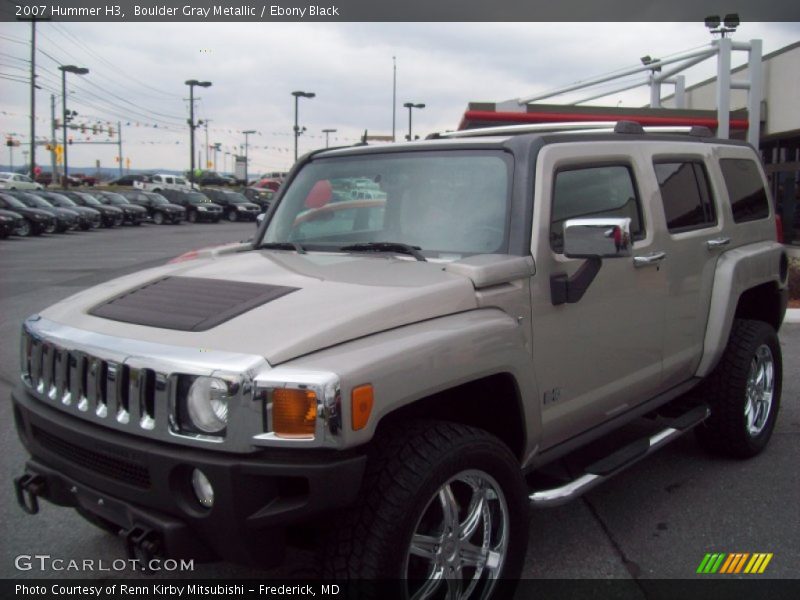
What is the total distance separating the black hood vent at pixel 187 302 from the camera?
2.78m

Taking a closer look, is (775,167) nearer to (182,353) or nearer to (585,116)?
(585,116)

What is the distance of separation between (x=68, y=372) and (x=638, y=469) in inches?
133

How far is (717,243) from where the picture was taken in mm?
4551

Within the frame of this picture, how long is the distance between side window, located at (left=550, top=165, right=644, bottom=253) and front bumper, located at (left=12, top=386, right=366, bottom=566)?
5.25 ft

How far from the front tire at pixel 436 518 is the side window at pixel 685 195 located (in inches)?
78.0

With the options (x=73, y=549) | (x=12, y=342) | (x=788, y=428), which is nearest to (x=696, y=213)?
(x=788, y=428)

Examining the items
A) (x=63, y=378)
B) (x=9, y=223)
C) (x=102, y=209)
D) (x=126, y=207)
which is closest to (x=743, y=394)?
(x=63, y=378)

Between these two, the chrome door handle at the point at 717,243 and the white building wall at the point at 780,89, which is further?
the white building wall at the point at 780,89

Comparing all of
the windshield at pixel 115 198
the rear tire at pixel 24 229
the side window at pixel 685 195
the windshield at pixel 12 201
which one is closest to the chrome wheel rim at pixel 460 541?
the side window at pixel 685 195

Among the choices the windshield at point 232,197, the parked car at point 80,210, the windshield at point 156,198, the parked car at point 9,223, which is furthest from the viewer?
the windshield at point 232,197

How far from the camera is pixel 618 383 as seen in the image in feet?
12.4

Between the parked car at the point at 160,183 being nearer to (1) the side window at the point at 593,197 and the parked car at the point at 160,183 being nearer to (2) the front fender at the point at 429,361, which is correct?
(1) the side window at the point at 593,197

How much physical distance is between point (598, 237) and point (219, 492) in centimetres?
170

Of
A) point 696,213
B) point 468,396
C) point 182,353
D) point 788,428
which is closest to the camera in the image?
point 182,353
